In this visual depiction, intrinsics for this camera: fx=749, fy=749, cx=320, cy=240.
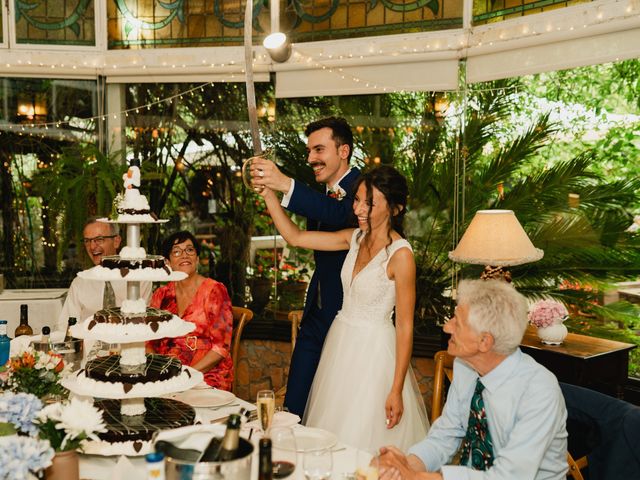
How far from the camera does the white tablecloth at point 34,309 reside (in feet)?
14.7

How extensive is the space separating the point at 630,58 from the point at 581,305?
53.7 inches

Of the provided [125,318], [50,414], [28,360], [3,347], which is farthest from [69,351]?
[50,414]

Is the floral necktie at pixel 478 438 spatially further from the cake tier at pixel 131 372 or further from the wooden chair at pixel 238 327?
the wooden chair at pixel 238 327

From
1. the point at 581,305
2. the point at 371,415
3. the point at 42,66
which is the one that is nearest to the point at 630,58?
the point at 581,305

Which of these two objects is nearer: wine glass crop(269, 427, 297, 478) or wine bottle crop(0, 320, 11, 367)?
wine glass crop(269, 427, 297, 478)

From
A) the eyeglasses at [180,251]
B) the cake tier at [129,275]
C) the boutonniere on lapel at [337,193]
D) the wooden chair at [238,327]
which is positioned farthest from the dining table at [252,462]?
the wooden chair at [238,327]

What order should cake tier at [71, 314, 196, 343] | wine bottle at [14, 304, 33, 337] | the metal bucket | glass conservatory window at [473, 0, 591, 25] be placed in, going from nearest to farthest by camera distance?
the metal bucket
cake tier at [71, 314, 196, 343]
wine bottle at [14, 304, 33, 337]
glass conservatory window at [473, 0, 591, 25]

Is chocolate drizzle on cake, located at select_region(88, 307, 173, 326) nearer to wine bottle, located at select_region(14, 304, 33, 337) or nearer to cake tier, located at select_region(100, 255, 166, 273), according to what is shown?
cake tier, located at select_region(100, 255, 166, 273)

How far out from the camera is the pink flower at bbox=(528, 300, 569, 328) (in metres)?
3.71

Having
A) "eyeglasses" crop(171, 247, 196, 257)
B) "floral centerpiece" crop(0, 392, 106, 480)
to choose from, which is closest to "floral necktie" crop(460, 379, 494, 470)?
"floral centerpiece" crop(0, 392, 106, 480)

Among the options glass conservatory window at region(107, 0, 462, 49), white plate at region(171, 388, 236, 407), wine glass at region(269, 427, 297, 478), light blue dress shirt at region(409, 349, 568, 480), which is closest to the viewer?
→ wine glass at region(269, 427, 297, 478)

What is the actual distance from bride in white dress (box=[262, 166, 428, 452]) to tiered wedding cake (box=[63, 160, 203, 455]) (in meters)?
0.74

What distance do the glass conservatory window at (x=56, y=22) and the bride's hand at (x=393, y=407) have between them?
384cm

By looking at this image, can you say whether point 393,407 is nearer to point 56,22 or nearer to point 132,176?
point 132,176
